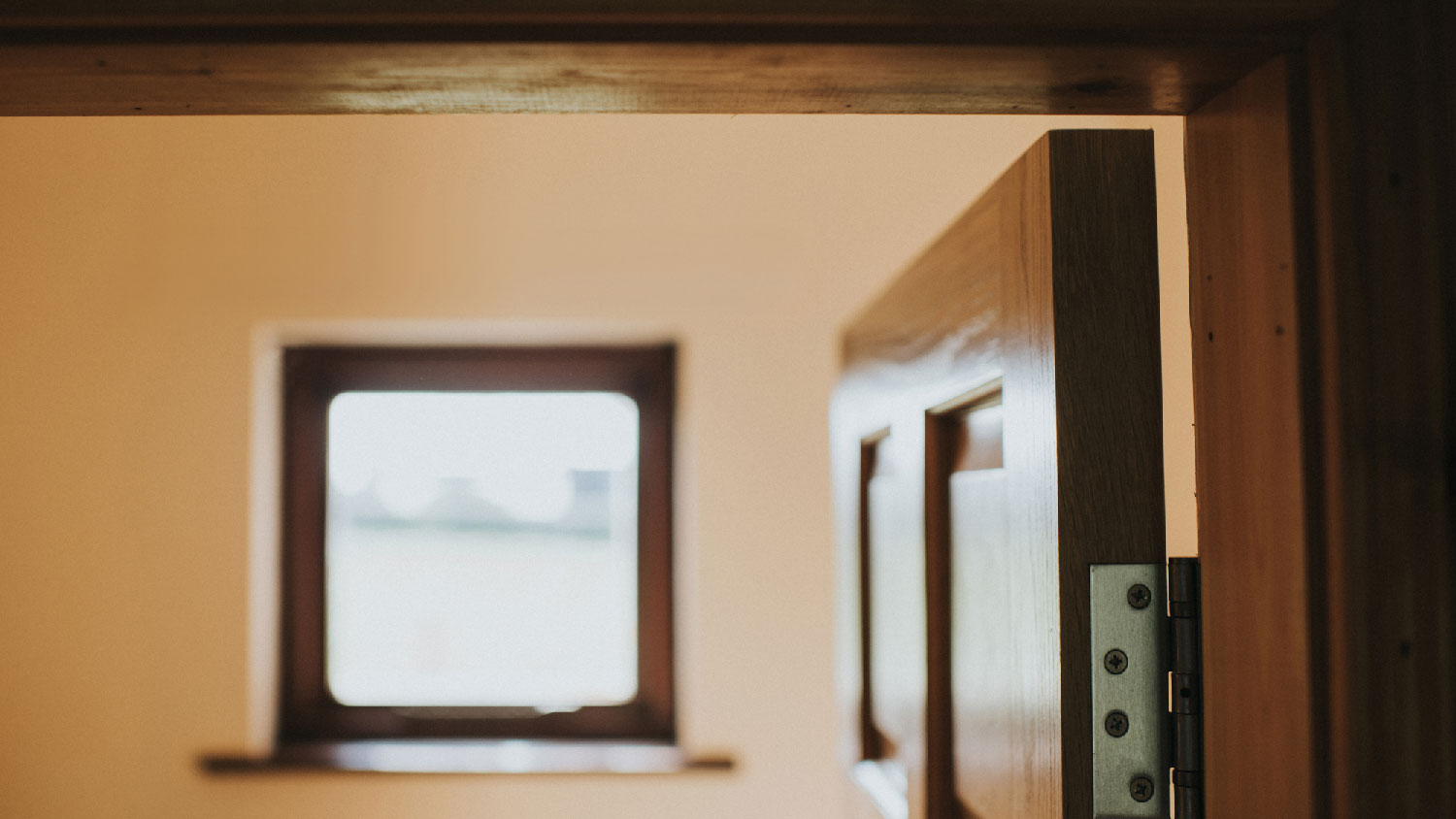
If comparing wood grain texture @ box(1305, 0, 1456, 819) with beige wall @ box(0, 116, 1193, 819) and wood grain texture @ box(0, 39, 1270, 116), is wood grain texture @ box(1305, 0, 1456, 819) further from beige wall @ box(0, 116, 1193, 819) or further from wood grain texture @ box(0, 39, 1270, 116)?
beige wall @ box(0, 116, 1193, 819)

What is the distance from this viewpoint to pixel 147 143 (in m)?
1.64

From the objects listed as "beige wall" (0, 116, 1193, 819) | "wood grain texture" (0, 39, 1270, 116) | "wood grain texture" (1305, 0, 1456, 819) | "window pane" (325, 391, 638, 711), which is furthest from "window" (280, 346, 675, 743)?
"wood grain texture" (1305, 0, 1456, 819)

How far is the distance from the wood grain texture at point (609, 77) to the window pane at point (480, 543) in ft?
4.11

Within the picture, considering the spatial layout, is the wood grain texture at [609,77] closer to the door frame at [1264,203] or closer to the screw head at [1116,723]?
the door frame at [1264,203]

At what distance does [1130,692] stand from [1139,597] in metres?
0.05

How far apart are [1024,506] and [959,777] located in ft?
0.84

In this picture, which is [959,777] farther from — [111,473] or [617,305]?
[111,473]

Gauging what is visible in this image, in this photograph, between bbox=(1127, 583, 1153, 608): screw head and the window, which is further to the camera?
the window

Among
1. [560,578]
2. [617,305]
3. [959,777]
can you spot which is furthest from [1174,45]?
[560,578]

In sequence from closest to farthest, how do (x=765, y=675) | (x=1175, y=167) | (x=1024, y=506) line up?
(x=1024, y=506) → (x=1175, y=167) → (x=765, y=675)

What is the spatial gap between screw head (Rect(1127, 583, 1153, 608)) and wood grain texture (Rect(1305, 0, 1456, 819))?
94 millimetres

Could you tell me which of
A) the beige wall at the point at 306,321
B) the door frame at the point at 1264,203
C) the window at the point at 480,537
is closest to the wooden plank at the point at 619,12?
the door frame at the point at 1264,203

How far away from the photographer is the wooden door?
522 mm

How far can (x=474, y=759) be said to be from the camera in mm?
1650
